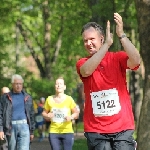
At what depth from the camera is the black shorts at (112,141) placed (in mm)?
6117

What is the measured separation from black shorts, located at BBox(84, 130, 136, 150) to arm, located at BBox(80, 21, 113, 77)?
0.60m

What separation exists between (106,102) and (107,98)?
0.17 ft

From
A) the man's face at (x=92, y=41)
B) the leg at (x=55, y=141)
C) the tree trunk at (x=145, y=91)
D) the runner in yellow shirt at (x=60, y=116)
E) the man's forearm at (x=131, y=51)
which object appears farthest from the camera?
the tree trunk at (x=145, y=91)

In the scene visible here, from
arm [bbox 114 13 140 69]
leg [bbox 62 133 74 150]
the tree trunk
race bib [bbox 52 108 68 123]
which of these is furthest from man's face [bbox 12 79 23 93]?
arm [bbox 114 13 140 69]

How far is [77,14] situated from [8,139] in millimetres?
17355

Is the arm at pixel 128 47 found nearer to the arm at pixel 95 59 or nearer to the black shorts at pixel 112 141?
the arm at pixel 95 59

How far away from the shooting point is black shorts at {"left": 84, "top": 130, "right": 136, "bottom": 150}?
612 cm

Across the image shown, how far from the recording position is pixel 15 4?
2959cm

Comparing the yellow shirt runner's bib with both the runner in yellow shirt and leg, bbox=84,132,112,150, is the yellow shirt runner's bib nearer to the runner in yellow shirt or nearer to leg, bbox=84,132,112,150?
the runner in yellow shirt

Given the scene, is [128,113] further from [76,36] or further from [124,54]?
[76,36]

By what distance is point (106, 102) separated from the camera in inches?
244

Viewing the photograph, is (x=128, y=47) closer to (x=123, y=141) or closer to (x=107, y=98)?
(x=107, y=98)

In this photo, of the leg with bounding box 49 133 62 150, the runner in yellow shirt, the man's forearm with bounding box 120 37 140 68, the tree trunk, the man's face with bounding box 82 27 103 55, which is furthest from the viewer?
the tree trunk

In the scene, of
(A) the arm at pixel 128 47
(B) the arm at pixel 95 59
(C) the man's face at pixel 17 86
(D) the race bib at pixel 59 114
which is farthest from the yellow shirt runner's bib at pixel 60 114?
(A) the arm at pixel 128 47
